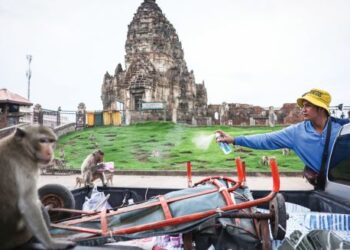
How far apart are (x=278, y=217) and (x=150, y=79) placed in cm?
3226

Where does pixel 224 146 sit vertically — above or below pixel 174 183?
above

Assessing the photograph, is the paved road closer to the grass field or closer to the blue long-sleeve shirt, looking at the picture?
the grass field

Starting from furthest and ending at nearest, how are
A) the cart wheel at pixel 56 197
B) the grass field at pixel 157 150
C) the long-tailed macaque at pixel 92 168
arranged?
the grass field at pixel 157 150, the long-tailed macaque at pixel 92 168, the cart wheel at pixel 56 197

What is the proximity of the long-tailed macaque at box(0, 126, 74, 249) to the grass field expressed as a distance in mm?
11014

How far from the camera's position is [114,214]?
2.56 meters

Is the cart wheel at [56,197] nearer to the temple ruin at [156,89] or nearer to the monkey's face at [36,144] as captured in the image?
the monkey's face at [36,144]

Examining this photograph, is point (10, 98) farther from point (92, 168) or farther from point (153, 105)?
point (92, 168)

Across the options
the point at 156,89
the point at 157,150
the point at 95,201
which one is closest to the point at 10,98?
the point at 157,150

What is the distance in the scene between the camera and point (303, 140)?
354cm

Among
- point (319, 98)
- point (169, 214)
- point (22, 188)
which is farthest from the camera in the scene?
point (319, 98)

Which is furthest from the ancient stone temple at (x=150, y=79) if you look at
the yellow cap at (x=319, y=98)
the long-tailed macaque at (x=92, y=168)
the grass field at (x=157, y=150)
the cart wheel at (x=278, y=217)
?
the cart wheel at (x=278, y=217)

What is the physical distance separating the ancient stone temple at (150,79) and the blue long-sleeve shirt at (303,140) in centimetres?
2600

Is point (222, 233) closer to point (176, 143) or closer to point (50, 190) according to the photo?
point (50, 190)

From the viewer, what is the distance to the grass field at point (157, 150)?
643 inches
